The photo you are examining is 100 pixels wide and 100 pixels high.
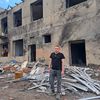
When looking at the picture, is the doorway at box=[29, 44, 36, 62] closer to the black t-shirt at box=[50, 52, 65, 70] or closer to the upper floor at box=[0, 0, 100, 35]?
the upper floor at box=[0, 0, 100, 35]

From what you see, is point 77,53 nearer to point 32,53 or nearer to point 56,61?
point 32,53

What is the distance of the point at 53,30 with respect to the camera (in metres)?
17.7

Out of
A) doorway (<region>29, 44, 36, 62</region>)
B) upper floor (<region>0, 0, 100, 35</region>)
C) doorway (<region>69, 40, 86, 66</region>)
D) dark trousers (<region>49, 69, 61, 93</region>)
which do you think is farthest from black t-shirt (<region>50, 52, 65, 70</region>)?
doorway (<region>29, 44, 36, 62</region>)

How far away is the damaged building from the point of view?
563 inches

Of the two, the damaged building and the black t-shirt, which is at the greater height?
the damaged building

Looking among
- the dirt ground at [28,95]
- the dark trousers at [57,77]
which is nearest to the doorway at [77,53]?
the dirt ground at [28,95]

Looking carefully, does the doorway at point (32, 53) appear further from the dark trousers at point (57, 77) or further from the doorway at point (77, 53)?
the dark trousers at point (57, 77)

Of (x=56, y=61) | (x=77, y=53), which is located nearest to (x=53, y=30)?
(x=77, y=53)

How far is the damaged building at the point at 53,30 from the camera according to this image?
46.9ft

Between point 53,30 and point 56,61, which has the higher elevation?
point 53,30

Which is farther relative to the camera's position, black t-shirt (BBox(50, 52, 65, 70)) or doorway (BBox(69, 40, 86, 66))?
doorway (BBox(69, 40, 86, 66))

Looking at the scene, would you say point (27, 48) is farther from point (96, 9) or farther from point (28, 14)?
point (96, 9)

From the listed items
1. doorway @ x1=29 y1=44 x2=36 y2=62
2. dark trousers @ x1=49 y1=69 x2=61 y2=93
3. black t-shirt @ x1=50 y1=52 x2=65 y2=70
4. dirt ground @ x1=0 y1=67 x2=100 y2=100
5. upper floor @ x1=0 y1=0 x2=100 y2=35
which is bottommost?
dirt ground @ x1=0 y1=67 x2=100 y2=100

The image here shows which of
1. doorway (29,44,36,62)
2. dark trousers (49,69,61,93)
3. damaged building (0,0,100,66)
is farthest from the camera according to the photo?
doorway (29,44,36,62)
